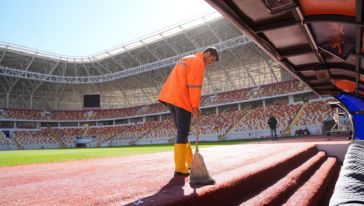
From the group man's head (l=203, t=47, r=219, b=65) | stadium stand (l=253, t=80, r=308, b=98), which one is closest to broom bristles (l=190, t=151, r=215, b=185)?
man's head (l=203, t=47, r=219, b=65)

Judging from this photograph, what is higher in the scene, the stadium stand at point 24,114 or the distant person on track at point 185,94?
the stadium stand at point 24,114

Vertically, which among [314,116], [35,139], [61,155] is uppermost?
→ [314,116]

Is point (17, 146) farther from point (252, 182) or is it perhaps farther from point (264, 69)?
point (252, 182)

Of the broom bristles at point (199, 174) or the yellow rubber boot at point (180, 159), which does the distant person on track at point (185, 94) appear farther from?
the broom bristles at point (199, 174)

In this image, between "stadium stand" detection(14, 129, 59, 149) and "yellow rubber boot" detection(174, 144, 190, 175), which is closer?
"yellow rubber boot" detection(174, 144, 190, 175)

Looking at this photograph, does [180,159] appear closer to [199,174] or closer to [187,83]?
[199,174]

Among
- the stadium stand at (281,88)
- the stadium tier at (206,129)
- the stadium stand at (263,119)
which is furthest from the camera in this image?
the stadium stand at (281,88)

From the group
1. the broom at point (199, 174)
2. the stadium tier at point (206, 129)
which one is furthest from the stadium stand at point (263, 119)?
the broom at point (199, 174)

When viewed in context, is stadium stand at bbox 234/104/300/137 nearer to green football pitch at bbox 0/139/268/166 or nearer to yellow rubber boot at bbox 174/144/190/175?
green football pitch at bbox 0/139/268/166

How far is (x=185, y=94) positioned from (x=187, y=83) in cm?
13

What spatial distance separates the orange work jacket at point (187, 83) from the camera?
3.50 metres

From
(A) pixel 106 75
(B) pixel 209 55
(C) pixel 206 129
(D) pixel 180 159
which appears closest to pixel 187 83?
(B) pixel 209 55

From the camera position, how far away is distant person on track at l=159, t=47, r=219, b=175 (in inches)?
138

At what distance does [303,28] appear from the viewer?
284 cm
